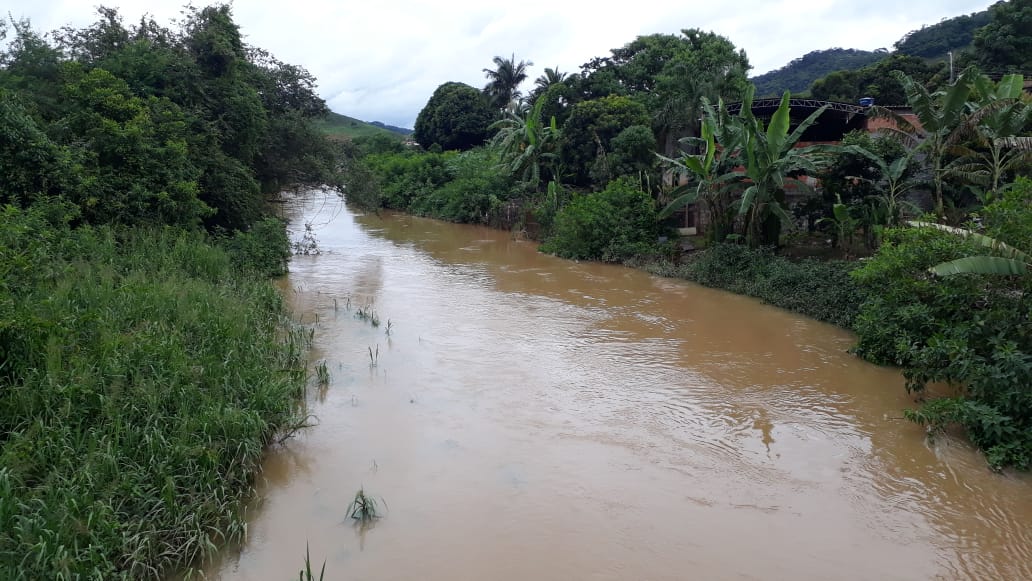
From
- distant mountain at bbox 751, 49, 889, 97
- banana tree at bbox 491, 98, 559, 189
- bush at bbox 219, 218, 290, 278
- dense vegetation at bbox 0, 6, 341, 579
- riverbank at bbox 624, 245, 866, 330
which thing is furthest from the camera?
distant mountain at bbox 751, 49, 889, 97

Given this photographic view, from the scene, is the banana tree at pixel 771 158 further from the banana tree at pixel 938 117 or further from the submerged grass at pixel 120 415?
the submerged grass at pixel 120 415

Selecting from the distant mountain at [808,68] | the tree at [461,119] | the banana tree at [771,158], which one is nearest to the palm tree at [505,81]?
the tree at [461,119]

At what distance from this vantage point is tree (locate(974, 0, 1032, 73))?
75.0 feet

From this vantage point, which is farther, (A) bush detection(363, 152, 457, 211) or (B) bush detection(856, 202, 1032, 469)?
(A) bush detection(363, 152, 457, 211)

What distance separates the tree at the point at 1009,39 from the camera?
22.9 metres

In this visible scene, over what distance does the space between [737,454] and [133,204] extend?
950 centimetres

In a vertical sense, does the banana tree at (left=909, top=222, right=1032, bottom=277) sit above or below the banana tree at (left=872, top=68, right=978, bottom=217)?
below

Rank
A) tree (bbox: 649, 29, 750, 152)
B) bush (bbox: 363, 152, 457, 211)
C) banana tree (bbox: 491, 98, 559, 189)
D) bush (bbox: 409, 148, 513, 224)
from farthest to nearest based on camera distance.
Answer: bush (bbox: 363, 152, 457, 211)
bush (bbox: 409, 148, 513, 224)
banana tree (bbox: 491, 98, 559, 189)
tree (bbox: 649, 29, 750, 152)

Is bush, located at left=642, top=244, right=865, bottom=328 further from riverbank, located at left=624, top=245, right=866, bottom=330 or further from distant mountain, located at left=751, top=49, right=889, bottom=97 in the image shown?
distant mountain, located at left=751, top=49, right=889, bottom=97

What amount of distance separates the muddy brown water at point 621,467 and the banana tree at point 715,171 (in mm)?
3951

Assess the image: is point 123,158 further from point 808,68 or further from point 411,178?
point 808,68

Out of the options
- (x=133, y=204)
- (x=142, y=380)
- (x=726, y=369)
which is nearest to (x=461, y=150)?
(x=133, y=204)

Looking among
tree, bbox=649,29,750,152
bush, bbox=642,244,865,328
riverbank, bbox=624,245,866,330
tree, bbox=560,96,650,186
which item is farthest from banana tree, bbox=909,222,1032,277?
tree, bbox=560,96,650,186

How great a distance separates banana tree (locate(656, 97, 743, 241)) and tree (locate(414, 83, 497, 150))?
26.6m
